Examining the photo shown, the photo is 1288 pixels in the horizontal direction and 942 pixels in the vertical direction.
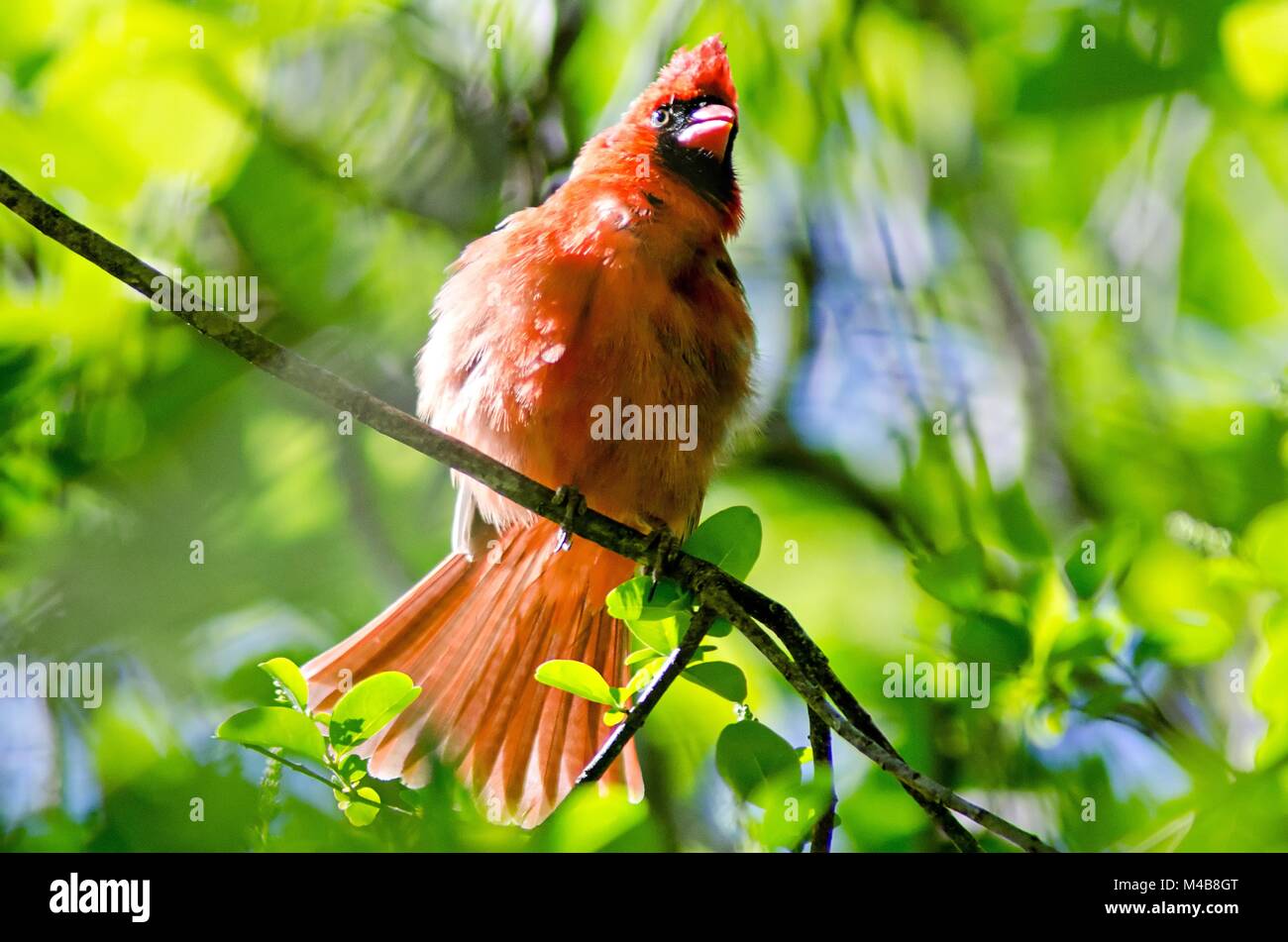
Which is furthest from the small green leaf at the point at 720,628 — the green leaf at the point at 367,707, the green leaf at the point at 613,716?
the green leaf at the point at 367,707

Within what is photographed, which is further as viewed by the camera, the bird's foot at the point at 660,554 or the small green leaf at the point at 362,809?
the bird's foot at the point at 660,554

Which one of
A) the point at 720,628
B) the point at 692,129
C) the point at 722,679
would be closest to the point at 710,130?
the point at 692,129

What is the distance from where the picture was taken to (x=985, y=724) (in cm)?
264

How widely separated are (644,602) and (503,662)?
941mm

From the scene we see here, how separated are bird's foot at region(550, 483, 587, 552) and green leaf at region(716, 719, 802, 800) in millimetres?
485

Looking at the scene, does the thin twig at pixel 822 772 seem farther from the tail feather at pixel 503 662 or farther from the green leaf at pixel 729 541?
the tail feather at pixel 503 662

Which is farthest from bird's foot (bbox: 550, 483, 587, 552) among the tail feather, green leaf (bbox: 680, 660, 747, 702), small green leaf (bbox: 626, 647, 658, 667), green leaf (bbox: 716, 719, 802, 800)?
green leaf (bbox: 716, 719, 802, 800)

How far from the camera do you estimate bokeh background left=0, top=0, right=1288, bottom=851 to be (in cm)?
251

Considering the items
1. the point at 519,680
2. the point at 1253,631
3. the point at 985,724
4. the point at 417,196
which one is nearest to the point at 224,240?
the point at 417,196

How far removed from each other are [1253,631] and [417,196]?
2.53 meters

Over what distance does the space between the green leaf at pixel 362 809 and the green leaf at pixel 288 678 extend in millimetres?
152

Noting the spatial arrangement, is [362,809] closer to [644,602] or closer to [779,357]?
[644,602]

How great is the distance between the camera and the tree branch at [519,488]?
6.10 ft
